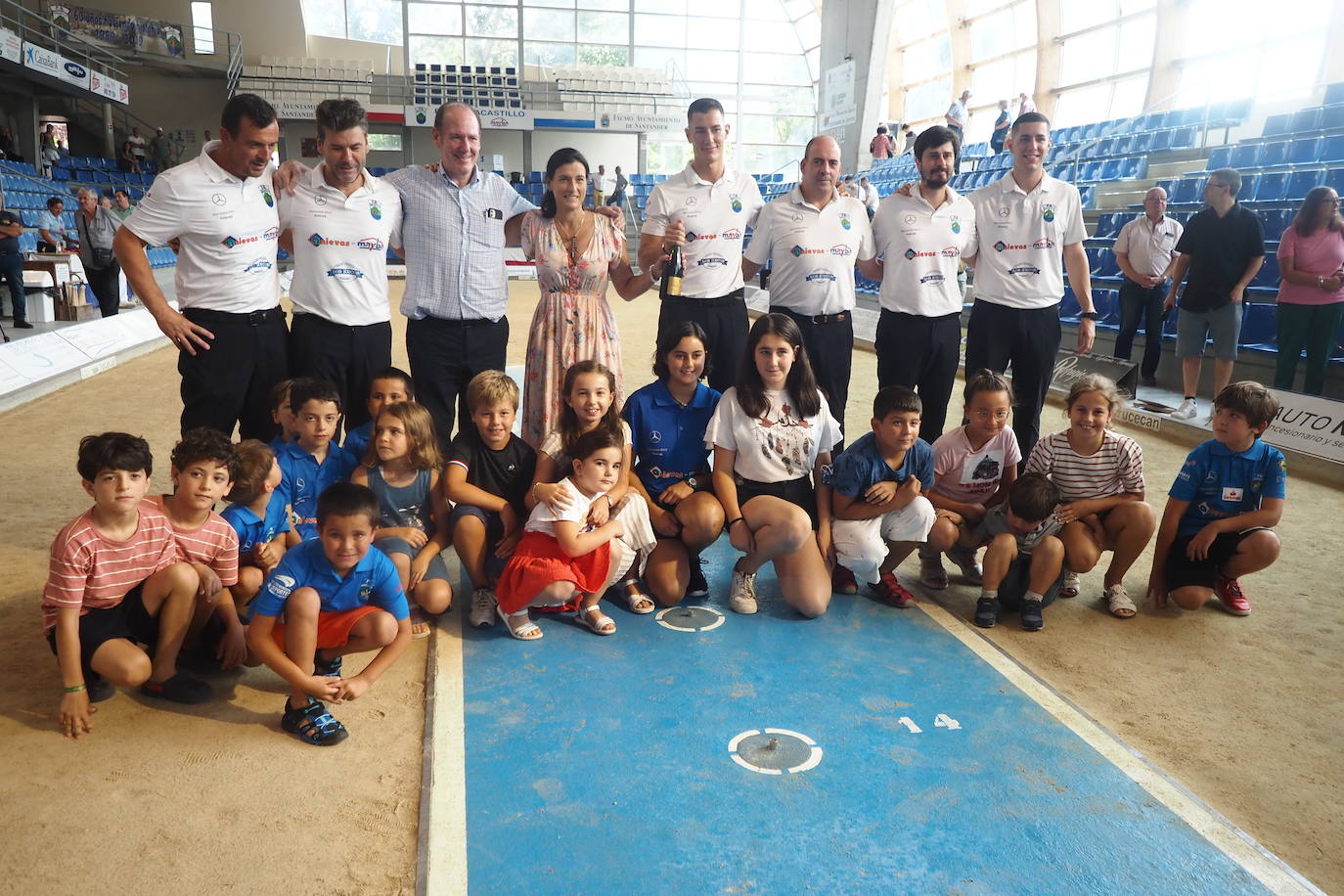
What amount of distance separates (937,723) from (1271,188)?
8.76 metres

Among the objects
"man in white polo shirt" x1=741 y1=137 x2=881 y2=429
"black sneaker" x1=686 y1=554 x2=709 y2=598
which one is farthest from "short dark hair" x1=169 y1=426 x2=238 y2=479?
"man in white polo shirt" x1=741 y1=137 x2=881 y2=429

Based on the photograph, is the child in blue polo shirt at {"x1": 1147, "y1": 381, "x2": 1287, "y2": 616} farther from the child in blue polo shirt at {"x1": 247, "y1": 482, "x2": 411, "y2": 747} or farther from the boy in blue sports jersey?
the boy in blue sports jersey

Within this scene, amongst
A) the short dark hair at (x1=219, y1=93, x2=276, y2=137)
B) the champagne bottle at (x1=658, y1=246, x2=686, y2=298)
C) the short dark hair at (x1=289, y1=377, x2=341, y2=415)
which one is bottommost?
the short dark hair at (x1=289, y1=377, x2=341, y2=415)

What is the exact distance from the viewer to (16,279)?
9.86 metres

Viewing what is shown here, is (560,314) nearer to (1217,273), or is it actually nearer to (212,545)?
(212,545)

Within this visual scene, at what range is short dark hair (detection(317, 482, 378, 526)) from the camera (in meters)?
2.59

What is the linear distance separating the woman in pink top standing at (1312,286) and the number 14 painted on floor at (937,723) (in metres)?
5.66

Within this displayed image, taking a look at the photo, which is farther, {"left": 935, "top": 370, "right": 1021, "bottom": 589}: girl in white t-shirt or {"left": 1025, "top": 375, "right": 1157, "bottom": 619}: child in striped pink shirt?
{"left": 935, "top": 370, "right": 1021, "bottom": 589}: girl in white t-shirt

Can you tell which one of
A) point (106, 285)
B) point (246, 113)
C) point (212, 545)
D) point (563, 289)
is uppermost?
point (246, 113)

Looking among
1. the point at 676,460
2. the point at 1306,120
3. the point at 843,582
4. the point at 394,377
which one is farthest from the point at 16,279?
the point at 1306,120

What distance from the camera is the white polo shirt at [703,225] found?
436 centimetres

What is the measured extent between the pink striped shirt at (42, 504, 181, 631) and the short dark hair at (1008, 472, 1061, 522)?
3045 millimetres

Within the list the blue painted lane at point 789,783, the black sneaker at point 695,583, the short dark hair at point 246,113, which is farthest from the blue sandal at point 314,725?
the short dark hair at point 246,113

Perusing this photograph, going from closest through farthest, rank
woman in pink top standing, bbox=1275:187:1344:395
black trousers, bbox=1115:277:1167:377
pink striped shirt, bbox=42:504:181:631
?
pink striped shirt, bbox=42:504:181:631
woman in pink top standing, bbox=1275:187:1344:395
black trousers, bbox=1115:277:1167:377
